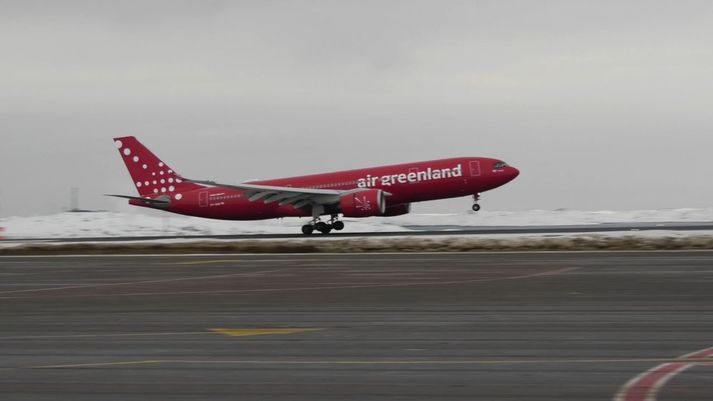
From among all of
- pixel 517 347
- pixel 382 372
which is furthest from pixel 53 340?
pixel 517 347

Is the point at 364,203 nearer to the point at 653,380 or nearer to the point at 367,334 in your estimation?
the point at 367,334

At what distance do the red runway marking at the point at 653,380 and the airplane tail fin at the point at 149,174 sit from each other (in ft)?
154

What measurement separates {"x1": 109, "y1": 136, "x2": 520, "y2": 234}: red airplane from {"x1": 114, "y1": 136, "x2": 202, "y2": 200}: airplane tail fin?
1.28 meters

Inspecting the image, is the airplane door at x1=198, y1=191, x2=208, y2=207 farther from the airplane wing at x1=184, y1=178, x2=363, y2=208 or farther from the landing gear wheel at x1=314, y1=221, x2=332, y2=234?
the landing gear wheel at x1=314, y1=221, x2=332, y2=234

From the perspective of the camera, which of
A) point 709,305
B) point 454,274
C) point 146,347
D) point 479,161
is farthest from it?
point 479,161

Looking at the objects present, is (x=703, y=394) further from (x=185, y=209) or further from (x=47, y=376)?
(x=185, y=209)

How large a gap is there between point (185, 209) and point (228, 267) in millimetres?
26468

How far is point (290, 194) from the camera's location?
5019 centimetres

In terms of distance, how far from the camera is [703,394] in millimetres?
9578

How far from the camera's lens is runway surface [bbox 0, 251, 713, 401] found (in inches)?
408

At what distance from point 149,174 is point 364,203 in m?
16.5

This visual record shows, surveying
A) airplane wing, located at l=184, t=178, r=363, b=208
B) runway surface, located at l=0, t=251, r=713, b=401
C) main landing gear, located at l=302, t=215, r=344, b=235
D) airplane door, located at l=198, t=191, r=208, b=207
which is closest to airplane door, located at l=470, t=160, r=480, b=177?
airplane wing, located at l=184, t=178, r=363, b=208

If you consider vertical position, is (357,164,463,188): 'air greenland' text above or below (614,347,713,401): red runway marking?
above

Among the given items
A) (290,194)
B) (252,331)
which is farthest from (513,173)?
(252,331)
